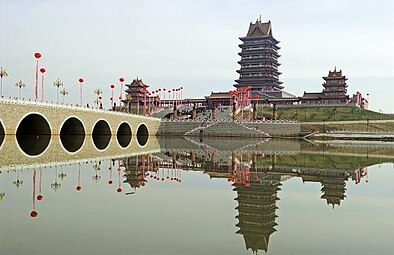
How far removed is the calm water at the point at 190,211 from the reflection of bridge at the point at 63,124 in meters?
11.5

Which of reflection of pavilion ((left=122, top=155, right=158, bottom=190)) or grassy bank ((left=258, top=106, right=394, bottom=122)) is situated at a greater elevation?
grassy bank ((left=258, top=106, right=394, bottom=122))

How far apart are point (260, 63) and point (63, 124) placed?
2170 inches

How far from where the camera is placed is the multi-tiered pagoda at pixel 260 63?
95.4 meters

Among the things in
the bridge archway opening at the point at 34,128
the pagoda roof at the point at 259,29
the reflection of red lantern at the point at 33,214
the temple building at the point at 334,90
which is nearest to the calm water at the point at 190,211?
the reflection of red lantern at the point at 33,214

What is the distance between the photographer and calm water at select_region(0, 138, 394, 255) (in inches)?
332

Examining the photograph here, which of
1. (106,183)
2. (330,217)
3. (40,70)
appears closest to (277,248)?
(330,217)

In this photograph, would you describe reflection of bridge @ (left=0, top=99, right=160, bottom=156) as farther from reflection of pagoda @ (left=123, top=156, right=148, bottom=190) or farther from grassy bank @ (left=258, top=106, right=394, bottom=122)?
grassy bank @ (left=258, top=106, right=394, bottom=122)

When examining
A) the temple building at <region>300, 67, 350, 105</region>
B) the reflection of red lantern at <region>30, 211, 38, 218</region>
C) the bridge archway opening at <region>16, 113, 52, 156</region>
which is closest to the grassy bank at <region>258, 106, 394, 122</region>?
the temple building at <region>300, 67, 350, 105</region>

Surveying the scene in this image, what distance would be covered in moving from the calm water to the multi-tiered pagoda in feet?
248

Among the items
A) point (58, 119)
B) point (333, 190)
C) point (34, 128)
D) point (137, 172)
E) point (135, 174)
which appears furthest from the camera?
point (34, 128)

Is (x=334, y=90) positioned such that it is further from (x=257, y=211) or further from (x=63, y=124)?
(x=257, y=211)

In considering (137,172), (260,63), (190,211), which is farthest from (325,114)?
(190,211)

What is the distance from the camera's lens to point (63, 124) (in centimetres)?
5012

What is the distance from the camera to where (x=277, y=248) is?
27.3 feet
